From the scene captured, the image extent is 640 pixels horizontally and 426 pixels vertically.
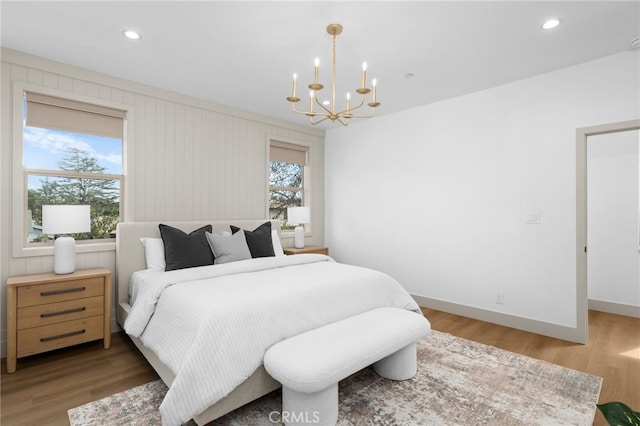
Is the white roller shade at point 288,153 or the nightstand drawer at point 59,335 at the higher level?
the white roller shade at point 288,153

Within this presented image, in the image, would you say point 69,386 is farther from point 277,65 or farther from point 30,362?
point 277,65

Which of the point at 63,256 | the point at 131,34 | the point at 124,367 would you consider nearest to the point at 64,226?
the point at 63,256

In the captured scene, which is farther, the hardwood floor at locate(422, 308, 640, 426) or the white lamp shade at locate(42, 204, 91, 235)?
the white lamp shade at locate(42, 204, 91, 235)

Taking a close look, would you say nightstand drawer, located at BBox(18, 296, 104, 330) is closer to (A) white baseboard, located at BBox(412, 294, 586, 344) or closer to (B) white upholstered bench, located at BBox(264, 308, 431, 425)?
(B) white upholstered bench, located at BBox(264, 308, 431, 425)

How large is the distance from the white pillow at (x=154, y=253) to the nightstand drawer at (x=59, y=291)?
432 mm

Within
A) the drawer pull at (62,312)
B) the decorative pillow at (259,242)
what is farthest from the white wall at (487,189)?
the drawer pull at (62,312)

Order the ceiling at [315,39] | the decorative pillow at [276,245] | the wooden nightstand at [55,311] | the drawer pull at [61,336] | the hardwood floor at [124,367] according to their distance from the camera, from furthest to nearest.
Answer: the decorative pillow at [276,245]
the drawer pull at [61,336]
the wooden nightstand at [55,311]
the ceiling at [315,39]
the hardwood floor at [124,367]

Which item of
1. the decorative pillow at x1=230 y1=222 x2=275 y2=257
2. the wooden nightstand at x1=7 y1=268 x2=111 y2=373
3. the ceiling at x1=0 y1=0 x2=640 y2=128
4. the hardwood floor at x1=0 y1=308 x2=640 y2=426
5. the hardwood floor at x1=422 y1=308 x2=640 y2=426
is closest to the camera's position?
the hardwood floor at x1=0 y1=308 x2=640 y2=426

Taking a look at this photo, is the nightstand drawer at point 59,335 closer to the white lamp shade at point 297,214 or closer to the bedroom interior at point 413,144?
the bedroom interior at point 413,144

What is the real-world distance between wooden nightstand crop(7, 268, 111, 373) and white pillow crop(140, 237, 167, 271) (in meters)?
0.38

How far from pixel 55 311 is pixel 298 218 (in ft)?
9.44

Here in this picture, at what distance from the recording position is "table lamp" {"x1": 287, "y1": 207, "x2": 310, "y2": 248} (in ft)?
15.5

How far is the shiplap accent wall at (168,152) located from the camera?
2.80 metres

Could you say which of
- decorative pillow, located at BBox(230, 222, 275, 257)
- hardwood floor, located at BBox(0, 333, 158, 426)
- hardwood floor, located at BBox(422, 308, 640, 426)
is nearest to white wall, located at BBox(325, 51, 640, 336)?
hardwood floor, located at BBox(422, 308, 640, 426)
